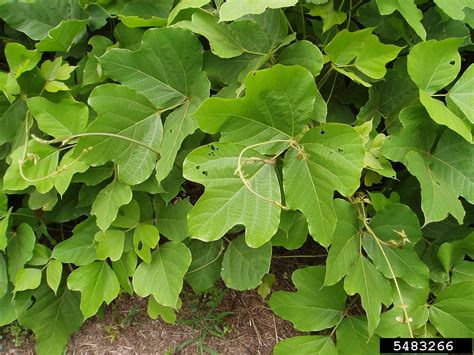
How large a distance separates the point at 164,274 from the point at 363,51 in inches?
38.2

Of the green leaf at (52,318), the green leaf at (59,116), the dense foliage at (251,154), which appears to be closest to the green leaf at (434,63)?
the dense foliage at (251,154)

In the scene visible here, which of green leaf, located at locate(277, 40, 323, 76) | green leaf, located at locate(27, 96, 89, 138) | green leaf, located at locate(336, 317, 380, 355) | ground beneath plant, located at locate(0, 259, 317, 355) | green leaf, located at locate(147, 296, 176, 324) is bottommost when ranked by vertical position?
ground beneath plant, located at locate(0, 259, 317, 355)

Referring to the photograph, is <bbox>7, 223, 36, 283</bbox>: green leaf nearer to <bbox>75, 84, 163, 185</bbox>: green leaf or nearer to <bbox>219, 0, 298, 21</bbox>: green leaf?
<bbox>75, 84, 163, 185</bbox>: green leaf

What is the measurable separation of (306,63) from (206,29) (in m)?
0.32

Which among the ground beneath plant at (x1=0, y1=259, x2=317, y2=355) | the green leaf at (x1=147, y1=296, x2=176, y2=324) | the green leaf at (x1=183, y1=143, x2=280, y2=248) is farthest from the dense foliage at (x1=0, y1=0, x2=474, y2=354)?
the ground beneath plant at (x1=0, y1=259, x2=317, y2=355)

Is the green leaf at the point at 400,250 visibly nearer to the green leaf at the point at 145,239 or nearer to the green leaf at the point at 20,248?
the green leaf at the point at 145,239

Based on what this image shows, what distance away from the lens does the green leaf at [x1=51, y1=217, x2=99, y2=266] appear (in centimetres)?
165

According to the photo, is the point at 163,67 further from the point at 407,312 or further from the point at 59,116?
the point at 407,312

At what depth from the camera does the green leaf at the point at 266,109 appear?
3.84ft

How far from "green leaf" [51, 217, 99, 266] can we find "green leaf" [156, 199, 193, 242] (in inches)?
9.8

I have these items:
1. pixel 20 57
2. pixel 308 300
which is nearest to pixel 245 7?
pixel 20 57

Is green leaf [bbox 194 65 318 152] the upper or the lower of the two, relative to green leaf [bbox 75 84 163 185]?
upper

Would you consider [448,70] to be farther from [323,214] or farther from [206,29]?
[206,29]

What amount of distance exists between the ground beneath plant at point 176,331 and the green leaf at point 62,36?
3.47 feet
